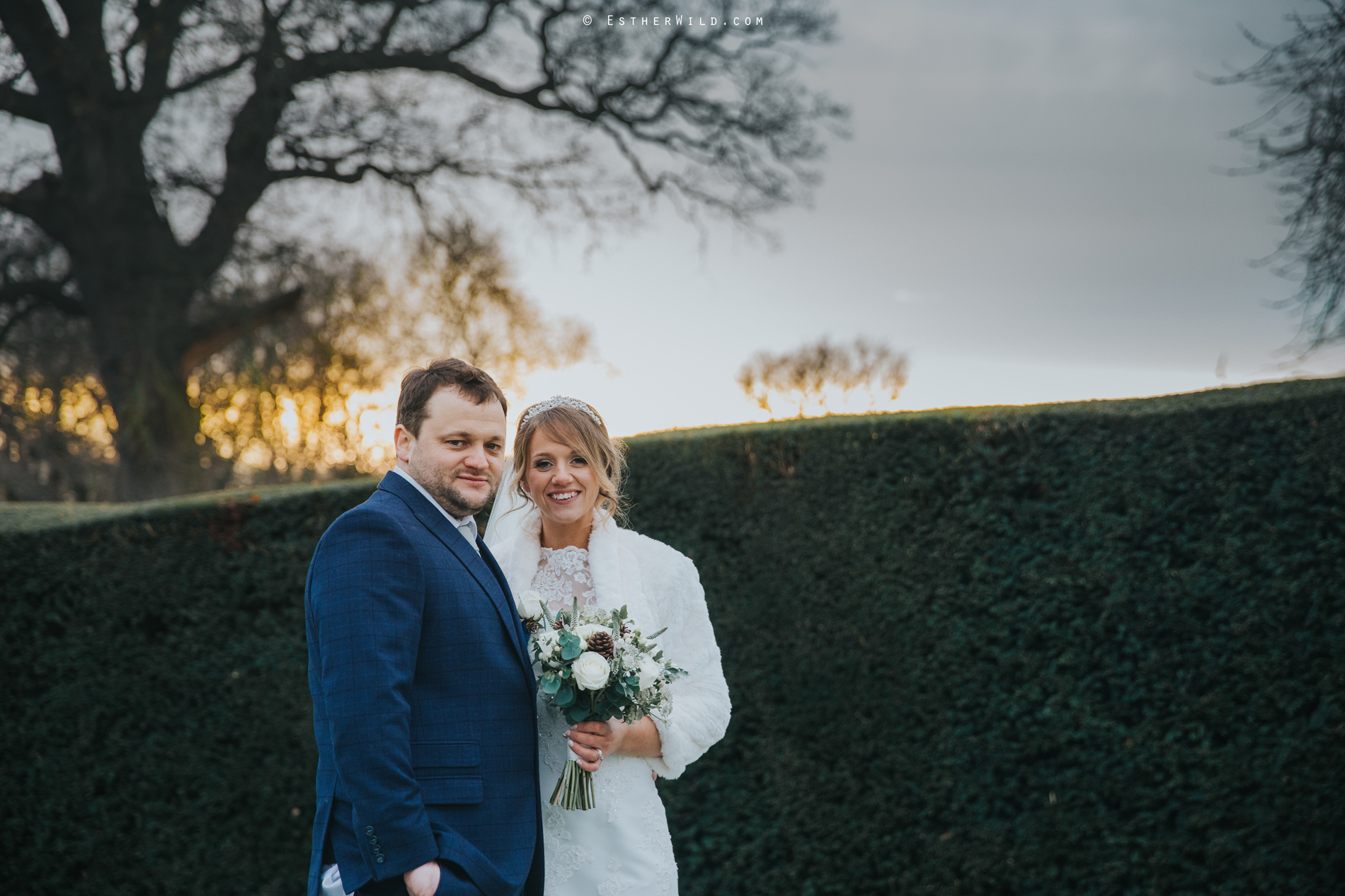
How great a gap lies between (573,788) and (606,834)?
0.20 meters

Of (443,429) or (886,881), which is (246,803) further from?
(443,429)

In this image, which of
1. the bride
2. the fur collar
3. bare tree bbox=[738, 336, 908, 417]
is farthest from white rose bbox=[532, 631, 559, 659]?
bare tree bbox=[738, 336, 908, 417]

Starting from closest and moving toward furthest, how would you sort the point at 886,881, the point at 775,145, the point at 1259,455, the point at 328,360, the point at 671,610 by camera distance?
the point at 671,610 < the point at 1259,455 < the point at 886,881 < the point at 775,145 < the point at 328,360

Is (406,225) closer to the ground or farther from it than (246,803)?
farther from it

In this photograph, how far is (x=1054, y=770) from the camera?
427 cm

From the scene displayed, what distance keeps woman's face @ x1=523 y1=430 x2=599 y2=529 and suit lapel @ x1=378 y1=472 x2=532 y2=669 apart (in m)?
0.47

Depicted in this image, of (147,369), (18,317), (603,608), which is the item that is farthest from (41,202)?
(603,608)

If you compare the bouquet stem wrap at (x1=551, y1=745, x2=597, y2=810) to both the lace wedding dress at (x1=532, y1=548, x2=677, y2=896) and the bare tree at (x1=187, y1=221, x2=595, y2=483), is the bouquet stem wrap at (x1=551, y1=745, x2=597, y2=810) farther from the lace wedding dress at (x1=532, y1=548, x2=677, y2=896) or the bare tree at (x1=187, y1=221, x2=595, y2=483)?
the bare tree at (x1=187, y1=221, x2=595, y2=483)

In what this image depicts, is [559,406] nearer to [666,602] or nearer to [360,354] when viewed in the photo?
[666,602]

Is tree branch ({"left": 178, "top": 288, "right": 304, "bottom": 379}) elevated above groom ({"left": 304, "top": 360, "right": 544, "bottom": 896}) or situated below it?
above

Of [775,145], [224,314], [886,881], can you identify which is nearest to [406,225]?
[224,314]

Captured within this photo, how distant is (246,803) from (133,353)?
8.11 m

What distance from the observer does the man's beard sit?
2.34 metres

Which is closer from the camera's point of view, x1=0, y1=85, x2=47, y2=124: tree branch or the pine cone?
the pine cone
